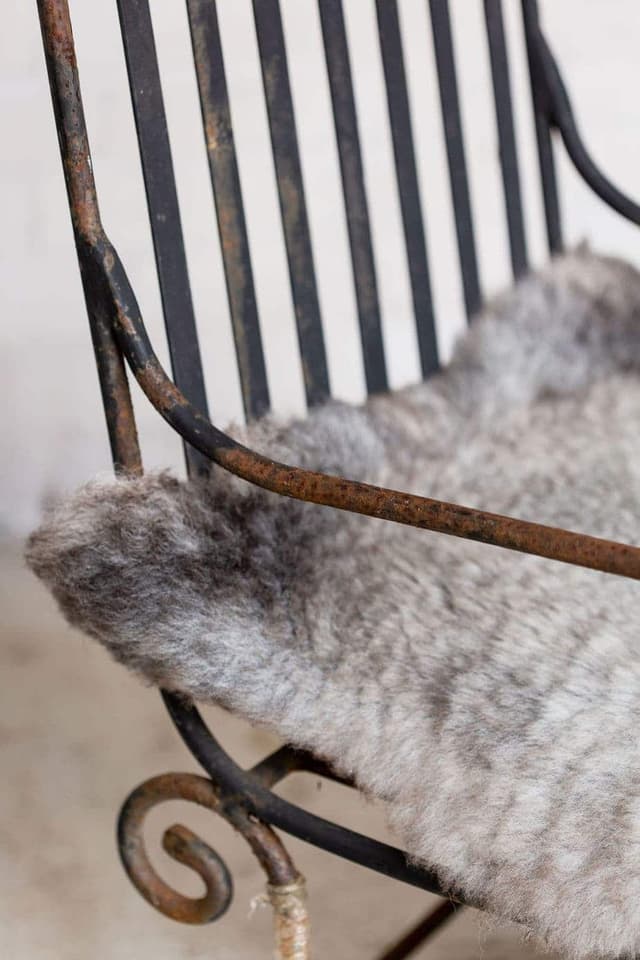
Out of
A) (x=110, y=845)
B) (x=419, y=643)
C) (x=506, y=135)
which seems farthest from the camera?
(x=110, y=845)

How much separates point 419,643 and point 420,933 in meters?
0.43

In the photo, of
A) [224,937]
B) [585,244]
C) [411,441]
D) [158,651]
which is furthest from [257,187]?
[158,651]

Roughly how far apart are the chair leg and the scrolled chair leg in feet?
0.95

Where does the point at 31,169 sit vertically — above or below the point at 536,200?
above

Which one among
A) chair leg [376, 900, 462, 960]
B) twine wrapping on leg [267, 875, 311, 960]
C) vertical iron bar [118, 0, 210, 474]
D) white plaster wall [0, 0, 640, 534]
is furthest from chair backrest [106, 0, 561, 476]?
white plaster wall [0, 0, 640, 534]

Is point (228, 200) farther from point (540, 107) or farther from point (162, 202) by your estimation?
point (540, 107)

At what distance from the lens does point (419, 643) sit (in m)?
0.65

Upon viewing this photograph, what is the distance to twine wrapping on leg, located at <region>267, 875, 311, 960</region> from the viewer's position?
68 centimetres

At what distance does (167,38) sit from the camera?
1.67 m

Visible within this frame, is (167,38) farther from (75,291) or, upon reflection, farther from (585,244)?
(585,244)

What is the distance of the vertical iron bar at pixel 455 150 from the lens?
0.96m

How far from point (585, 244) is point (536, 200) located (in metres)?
0.81

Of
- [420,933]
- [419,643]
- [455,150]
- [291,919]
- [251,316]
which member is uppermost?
[455,150]

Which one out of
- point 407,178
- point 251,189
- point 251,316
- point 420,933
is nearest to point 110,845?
point 420,933
